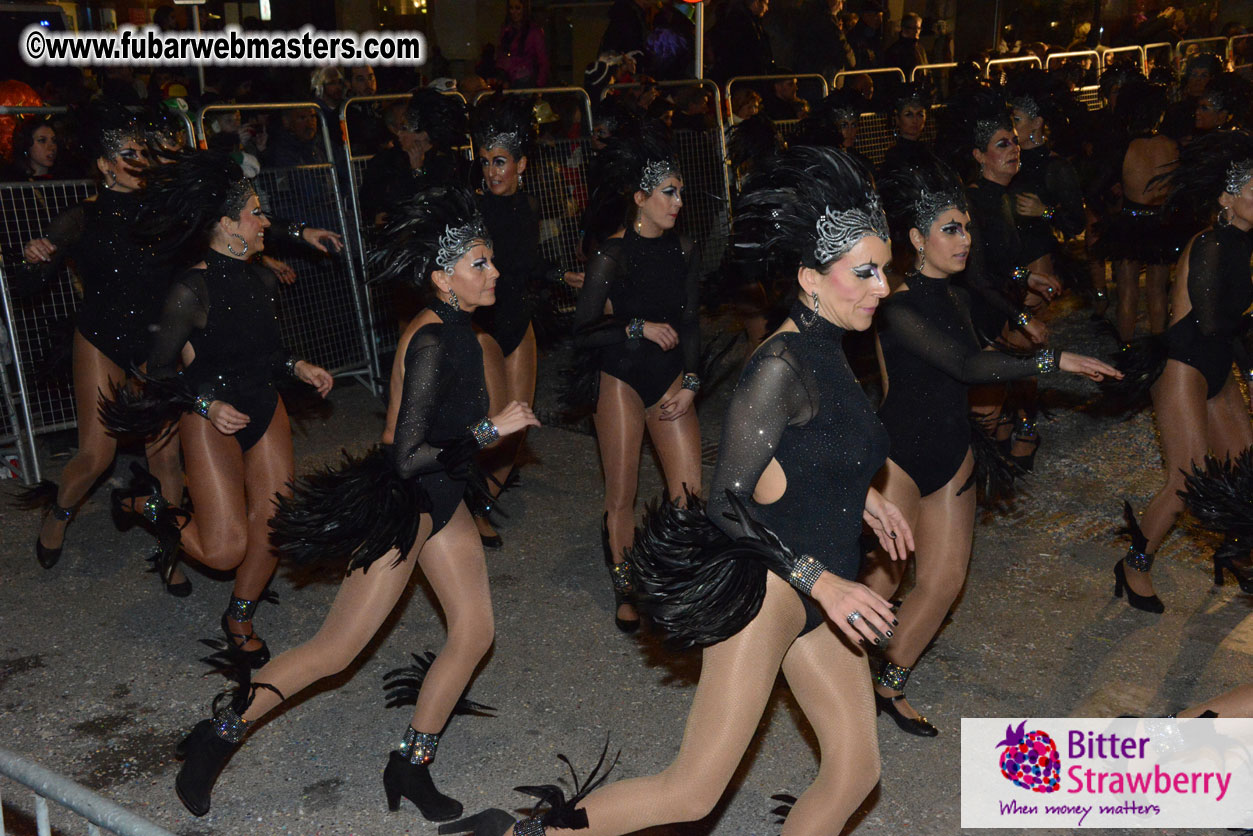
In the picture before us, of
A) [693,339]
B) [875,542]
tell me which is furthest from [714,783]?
[693,339]

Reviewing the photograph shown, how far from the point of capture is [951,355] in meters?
4.36

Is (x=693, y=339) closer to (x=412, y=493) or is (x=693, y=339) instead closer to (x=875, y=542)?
(x=875, y=542)

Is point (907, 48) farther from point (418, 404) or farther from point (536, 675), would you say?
point (418, 404)

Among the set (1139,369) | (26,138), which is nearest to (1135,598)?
(1139,369)

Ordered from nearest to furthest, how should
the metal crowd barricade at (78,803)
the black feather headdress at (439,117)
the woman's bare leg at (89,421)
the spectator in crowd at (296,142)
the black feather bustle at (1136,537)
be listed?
1. the metal crowd barricade at (78,803)
2. the black feather bustle at (1136,537)
3. the woman's bare leg at (89,421)
4. the black feather headdress at (439,117)
5. the spectator in crowd at (296,142)

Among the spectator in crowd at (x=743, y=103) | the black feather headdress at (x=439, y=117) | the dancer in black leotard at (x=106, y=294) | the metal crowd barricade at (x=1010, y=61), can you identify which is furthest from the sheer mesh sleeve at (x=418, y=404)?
the metal crowd barricade at (x=1010, y=61)

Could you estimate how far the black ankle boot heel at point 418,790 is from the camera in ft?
13.4

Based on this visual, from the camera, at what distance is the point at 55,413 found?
8266mm

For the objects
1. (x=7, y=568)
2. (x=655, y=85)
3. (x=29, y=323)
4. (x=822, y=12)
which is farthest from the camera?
(x=822, y=12)

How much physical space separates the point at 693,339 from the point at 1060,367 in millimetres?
1786

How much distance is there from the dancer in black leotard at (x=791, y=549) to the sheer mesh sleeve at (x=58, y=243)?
419cm

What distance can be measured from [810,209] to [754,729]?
58.4 inches

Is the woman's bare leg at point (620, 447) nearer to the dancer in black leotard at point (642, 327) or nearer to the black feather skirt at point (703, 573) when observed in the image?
the dancer in black leotard at point (642, 327)

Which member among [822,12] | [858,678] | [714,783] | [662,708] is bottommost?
[662,708]
